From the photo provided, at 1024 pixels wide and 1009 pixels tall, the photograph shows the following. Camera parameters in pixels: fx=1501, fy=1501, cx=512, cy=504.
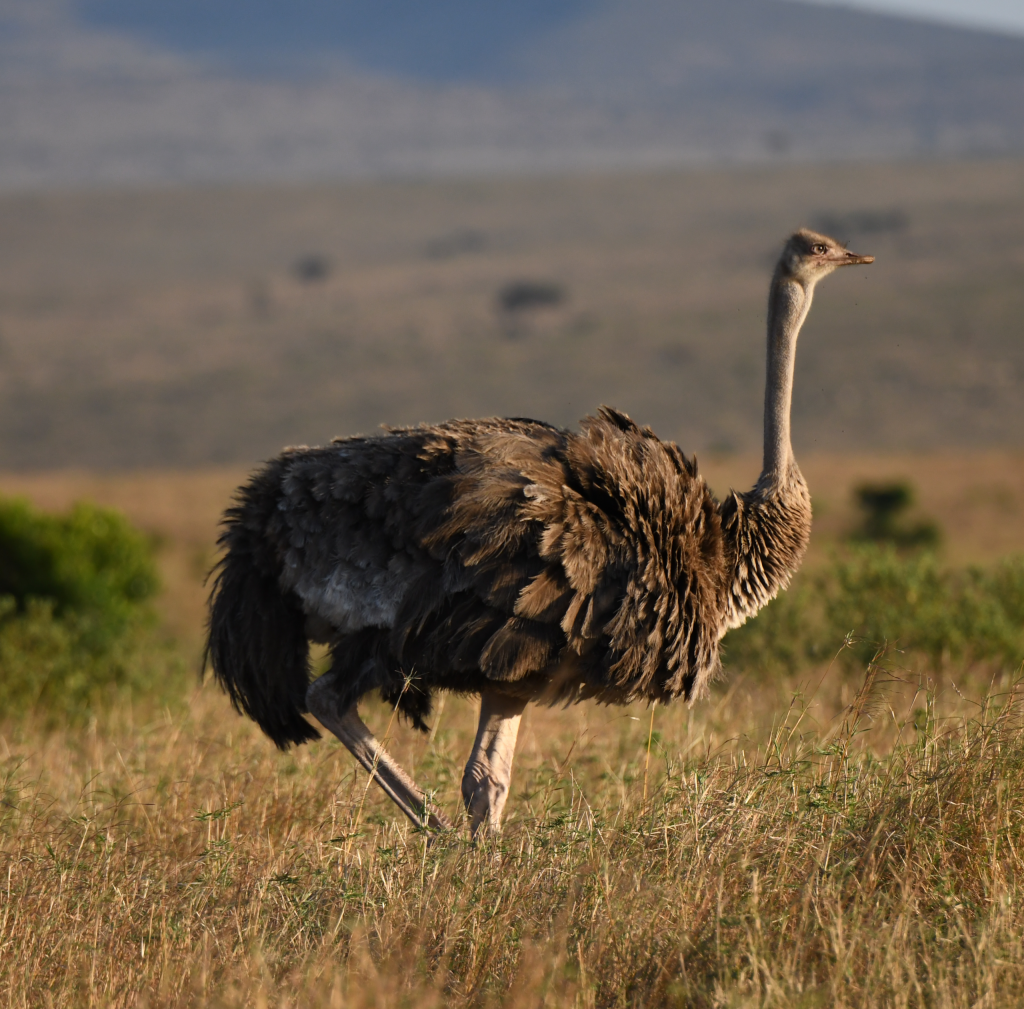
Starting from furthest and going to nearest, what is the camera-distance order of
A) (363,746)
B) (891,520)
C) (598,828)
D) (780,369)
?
(891,520) → (780,369) → (363,746) → (598,828)

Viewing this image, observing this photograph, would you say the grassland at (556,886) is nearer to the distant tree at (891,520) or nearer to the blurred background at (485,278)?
the distant tree at (891,520)

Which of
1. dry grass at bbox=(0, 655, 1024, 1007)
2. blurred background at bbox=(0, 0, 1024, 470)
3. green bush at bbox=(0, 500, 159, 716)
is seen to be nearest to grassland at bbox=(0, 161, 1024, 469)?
blurred background at bbox=(0, 0, 1024, 470)

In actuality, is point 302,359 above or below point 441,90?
below

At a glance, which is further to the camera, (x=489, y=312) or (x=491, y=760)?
(x=489, y=312)

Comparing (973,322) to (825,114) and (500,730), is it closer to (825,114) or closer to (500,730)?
(500,730)

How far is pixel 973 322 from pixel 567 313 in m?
14.2

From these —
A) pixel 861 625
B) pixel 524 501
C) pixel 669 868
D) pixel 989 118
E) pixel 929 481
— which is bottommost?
pixel 929 481

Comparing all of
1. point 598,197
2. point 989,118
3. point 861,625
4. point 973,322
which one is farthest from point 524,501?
point 989,118

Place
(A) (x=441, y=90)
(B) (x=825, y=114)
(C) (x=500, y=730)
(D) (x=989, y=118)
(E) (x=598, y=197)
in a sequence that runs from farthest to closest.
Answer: (A) (x=441, y=90) < (B) (x=825, y=114) < (D) (x=989, y=118) < (E) (x=598, y=197) < (C) (x=500, y=730)

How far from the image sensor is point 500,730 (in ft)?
16.6

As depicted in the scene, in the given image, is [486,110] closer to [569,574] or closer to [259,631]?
[259,631]

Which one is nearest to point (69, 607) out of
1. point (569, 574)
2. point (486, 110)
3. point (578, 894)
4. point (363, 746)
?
point (363, 746)

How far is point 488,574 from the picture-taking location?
4.61m

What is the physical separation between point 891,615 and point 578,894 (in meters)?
4.81
